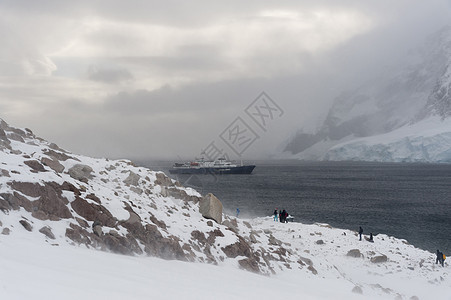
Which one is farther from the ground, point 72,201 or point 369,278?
point 72,201

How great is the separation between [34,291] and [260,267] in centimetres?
1117

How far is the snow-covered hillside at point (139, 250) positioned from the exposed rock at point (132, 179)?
0.19 feet

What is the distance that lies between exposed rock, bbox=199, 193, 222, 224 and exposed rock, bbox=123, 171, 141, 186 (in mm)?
4060

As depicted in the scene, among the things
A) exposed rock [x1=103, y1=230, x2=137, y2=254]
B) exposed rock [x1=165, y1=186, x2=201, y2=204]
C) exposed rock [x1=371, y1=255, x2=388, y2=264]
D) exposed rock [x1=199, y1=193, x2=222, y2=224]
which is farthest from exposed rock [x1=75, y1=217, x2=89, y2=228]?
exposed rock [x1=371, y1=255, x2=388, y2=264]

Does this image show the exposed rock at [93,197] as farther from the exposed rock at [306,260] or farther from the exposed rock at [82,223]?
the exposed rock at [306,260]

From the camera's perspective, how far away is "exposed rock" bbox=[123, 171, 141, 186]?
19944 millimetres

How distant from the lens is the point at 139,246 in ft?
42.0

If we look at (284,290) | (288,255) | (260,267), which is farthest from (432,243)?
(284,290)

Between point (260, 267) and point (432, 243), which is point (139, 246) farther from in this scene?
point (432, 243)

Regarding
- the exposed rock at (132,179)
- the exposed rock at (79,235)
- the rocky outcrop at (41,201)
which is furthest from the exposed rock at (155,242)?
the exposed rock at (132,179)

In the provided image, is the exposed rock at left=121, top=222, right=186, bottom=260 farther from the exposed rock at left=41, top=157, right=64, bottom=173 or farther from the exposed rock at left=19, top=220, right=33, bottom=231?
the exposed rock at left=41, top=157, right=64, bottom=173

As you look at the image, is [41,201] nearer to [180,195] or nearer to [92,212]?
[92,212]

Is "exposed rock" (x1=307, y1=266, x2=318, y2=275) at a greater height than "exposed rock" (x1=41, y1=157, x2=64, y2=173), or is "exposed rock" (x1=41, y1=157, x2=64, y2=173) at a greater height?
"exposed rock" (x1=41, y1=157, x2=64, y2=173)

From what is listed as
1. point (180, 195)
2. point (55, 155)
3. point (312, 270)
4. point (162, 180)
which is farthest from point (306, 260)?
point (55, 155)
